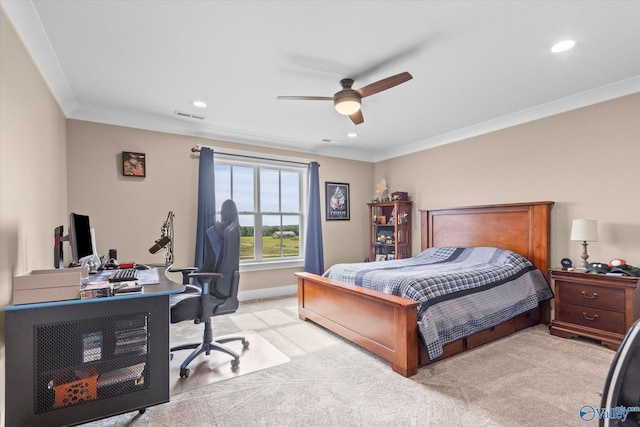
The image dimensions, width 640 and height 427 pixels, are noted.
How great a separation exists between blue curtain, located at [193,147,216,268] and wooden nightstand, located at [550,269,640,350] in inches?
163

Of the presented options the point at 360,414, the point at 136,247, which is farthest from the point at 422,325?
the point at 136,247

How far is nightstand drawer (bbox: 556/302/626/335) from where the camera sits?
2934mm

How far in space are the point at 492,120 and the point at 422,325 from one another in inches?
122

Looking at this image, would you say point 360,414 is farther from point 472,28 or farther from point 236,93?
point 236,93

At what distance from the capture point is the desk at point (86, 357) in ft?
5.57

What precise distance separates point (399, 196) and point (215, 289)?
145 inches

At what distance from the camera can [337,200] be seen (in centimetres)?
582

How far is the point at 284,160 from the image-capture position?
523cm

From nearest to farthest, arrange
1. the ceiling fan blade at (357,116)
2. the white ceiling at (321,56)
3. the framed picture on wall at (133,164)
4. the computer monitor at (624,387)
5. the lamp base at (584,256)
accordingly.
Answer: the computer monitor at (624,387), the white ceiling at (321,56), the ceiling fan blade at (357,116), the lamp base at (584,256), the framed picture on wall at (133,164)

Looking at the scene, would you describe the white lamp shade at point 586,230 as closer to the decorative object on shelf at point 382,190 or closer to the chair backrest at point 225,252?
the decorative object on shelf at point 382,190

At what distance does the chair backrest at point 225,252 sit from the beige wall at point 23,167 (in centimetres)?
126

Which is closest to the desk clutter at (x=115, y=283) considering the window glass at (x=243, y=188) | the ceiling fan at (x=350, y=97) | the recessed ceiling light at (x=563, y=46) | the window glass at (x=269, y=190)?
the ceiling fan at (x=350, y=97)

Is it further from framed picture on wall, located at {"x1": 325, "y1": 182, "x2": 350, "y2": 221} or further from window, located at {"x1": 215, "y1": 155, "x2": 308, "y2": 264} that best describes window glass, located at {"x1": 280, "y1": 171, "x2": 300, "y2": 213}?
framed picture on wall, located at {"x1": 325, "y1": 182, "x2": 350, "y2": 221}

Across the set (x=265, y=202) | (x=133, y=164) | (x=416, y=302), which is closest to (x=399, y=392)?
(x=416, y=302)
